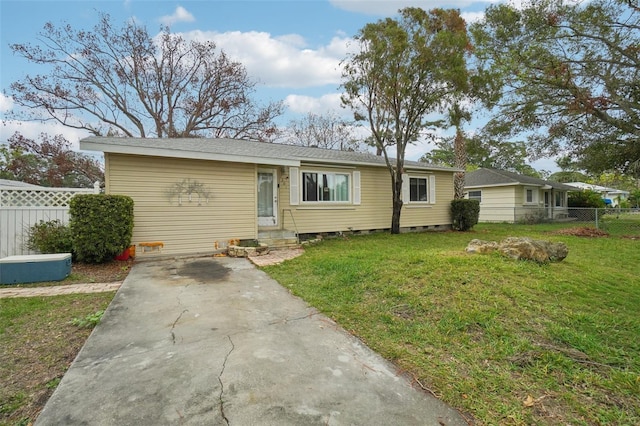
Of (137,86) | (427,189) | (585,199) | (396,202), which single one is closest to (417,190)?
(427,189)

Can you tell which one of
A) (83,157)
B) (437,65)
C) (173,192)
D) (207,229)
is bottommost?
Result: (207,229)

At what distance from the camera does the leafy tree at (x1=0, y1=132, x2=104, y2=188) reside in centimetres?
1528

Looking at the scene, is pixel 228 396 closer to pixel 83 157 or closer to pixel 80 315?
pixel 80 315

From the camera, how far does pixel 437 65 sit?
385 inches

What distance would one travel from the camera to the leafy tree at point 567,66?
→ 37.4 ft

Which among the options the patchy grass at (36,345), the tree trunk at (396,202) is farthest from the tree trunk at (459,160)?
the patchy grass at (36,345)

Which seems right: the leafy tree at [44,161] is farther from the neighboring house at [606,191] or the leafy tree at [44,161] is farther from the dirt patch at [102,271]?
the neighboring house at [606,191]

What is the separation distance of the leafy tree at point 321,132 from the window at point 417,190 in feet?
40.0

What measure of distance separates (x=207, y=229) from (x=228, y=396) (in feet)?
19.9

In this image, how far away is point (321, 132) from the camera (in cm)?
2456

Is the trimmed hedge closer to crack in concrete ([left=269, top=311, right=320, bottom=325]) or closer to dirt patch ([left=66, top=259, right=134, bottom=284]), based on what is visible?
dirt patch ([left=66, top=259, right=134, bottom=284])

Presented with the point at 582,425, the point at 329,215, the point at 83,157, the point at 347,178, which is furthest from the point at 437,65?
the point at 83,157

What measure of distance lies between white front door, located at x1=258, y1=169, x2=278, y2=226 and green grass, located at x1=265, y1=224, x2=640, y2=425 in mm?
3737

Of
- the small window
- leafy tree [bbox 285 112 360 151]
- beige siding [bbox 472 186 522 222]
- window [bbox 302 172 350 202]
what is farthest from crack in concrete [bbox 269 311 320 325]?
leafy tree [bbox 285 112 360 151]
